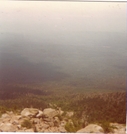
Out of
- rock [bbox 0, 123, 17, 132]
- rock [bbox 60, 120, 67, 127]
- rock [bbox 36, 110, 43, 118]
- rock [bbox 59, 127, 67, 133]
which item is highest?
rock [bbox 36, 110, 43, 118]

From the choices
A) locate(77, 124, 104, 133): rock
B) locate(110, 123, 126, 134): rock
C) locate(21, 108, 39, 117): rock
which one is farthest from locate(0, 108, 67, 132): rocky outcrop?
locate(110, 123, 126, 134): rock

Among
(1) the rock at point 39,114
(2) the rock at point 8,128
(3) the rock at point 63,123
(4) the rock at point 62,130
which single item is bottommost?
(4) the rock at point 62,130

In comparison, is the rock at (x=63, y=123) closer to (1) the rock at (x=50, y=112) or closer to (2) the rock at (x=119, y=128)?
(1) the rock at (x=50, y=112)

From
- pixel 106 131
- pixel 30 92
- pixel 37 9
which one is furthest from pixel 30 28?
pixel 106 131

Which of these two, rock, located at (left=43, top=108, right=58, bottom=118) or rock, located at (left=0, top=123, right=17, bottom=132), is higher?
rock, located at (left=43, top=108, right=58, bottom=118)

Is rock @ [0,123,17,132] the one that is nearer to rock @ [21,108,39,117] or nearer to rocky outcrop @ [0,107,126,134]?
rocky outcrop @ [0,107,126,134]

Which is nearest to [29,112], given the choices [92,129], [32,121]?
[32,121]

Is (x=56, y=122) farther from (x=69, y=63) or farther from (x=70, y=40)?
(x=70, y=40)

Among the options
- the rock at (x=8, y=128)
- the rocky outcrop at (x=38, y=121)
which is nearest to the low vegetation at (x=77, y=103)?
the rocky outcrop at (x=38, y=121)
